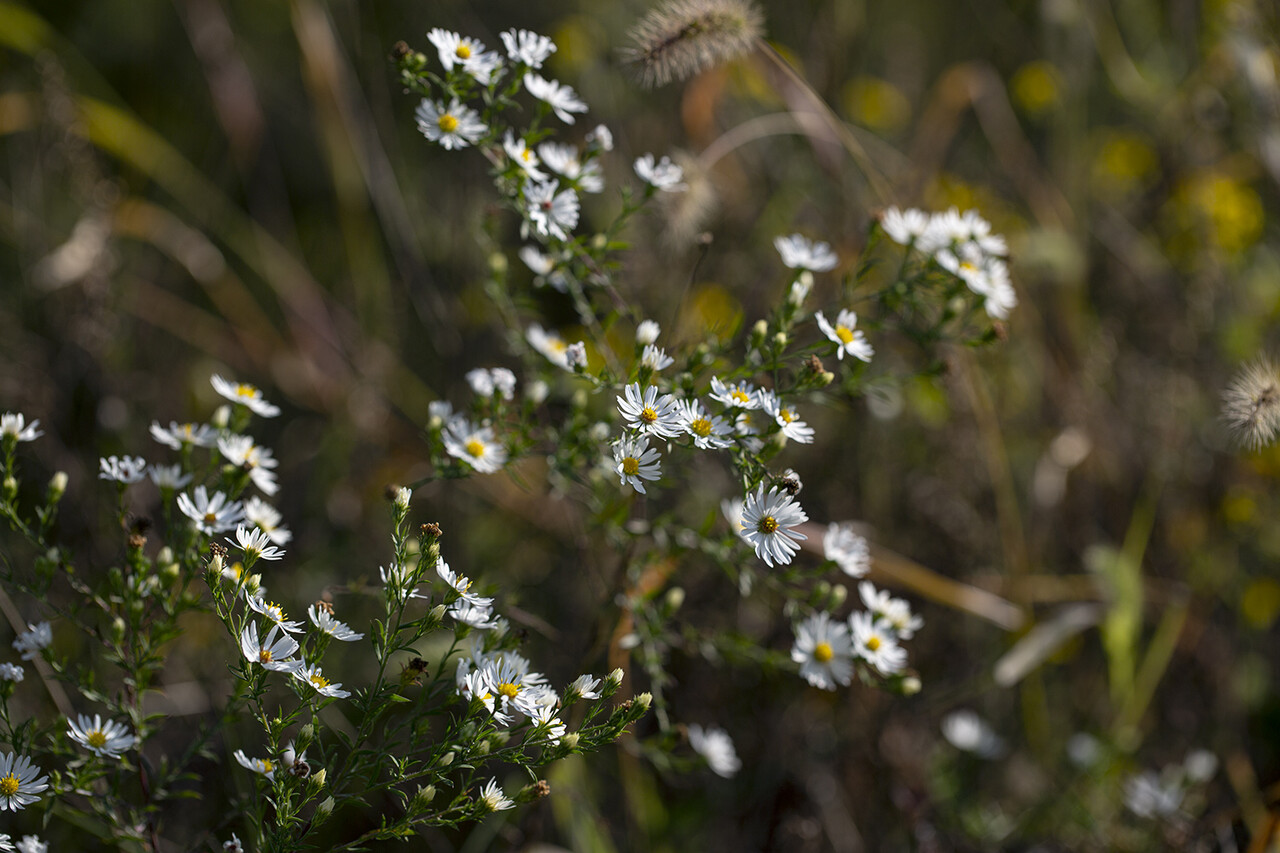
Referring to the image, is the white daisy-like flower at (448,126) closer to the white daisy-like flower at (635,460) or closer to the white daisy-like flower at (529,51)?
the white daisy-like flower at (529,51)

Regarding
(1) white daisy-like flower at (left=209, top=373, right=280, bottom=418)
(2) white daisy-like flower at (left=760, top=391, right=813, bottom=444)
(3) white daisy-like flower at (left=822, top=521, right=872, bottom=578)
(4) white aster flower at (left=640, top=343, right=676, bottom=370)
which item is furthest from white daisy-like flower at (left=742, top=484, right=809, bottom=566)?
(1) white daisy-like flower at (left=209, top=373, right=280, bottom=418)

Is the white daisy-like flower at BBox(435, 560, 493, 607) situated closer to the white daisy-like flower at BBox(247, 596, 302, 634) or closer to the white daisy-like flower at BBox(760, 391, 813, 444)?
the white daisy-like flower at BBox(247, 596, 302, 634)

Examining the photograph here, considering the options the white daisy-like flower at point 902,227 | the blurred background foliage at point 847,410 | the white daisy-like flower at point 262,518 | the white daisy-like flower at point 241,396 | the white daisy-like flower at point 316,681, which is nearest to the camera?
the white daisy-like flower at point 316,681

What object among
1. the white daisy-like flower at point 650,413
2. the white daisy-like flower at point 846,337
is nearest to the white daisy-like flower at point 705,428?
the white daisy-like flower at point 650,413

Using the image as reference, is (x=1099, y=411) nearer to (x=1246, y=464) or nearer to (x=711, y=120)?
(x=1246, y=464)

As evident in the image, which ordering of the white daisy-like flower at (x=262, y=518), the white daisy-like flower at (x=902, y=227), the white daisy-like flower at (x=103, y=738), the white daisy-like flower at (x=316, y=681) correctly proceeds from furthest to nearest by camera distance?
the white daisy-like flower at (x=902, y=227), the white daisy-like flower at (x=262, y=518), the white daisy-like flower at (x=103, y=738), the white daisy-like flower at (x=316, y=681)

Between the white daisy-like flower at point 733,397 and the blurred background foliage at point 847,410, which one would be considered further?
the blurred background foliage at point 847,410

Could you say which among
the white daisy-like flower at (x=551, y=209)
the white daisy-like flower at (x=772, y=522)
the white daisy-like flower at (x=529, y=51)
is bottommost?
the white daisy-like flower at (x=772, y=522)

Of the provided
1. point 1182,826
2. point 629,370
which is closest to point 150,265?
point 629,370
